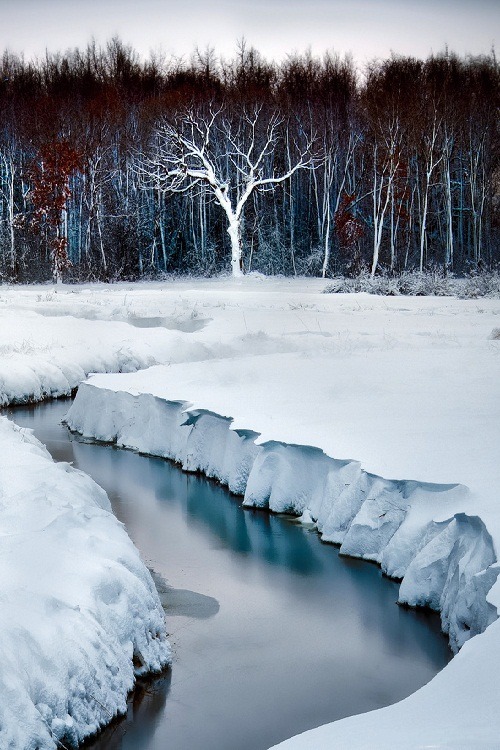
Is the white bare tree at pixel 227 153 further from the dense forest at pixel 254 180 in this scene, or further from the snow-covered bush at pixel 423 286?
the snow-covered bush at pixel 423 286

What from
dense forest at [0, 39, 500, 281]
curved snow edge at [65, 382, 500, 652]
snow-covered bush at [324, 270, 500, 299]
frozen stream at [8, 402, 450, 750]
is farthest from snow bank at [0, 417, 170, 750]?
dense forest at [0, 39, 500, 281]

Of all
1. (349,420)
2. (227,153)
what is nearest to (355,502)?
(349,420)

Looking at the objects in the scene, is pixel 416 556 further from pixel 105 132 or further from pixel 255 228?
pixel 105 132

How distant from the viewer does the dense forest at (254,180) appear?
99.8 ft

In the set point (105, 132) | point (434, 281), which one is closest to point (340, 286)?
point (434, 281)

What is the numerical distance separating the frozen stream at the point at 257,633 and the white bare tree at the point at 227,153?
21322mm

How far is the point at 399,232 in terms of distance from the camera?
108ft

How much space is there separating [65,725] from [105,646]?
0.55 meters

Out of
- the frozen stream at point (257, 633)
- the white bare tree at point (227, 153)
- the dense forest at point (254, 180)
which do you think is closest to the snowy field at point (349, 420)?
the frozen stream at point (257, 633)

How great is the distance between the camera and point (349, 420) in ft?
31.4

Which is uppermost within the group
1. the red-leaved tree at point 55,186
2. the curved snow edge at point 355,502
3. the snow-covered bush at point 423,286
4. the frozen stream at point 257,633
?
the red-leaved tree at point 55,186

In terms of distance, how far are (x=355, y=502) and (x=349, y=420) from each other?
1831 millimetres

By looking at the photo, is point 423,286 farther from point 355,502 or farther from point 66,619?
point 66,619

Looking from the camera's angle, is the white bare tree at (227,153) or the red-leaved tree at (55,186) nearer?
the white bare tree at (227,153)
